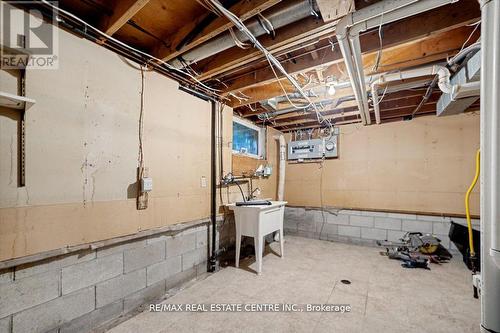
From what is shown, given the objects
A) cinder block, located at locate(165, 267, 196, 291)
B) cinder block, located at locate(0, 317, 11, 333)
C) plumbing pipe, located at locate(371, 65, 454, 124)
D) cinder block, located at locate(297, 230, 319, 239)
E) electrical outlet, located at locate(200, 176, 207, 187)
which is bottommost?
cinder block, located at locate(297, 230, 319, 239)

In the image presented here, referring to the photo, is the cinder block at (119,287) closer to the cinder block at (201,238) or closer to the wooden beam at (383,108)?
the cinder block at (201,238)

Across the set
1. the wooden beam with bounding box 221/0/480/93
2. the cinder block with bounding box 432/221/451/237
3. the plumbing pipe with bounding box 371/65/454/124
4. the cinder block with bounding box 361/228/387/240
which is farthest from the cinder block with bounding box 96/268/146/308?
the cinder block with bounding box 432/221/451/237

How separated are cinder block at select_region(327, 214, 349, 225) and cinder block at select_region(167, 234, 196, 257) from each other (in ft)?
9.30

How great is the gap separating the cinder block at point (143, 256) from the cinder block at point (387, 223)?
11.7 feet

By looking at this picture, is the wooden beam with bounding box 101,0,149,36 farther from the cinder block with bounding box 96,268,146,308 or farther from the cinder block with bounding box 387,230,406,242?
the cinder block with bounding box 387,230,406,242

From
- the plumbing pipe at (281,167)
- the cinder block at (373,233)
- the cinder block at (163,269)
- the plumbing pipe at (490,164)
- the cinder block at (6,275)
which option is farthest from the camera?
the plumbing pipe at (281,167)

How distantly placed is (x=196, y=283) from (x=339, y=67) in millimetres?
2813

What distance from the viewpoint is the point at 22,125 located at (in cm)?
131

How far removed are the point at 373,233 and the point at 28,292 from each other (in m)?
4.40

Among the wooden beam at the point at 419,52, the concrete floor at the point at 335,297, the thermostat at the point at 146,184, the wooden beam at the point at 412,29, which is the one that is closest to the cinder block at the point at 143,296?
the concrete floor at the point at 335,297

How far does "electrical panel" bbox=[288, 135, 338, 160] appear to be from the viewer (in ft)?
13.9

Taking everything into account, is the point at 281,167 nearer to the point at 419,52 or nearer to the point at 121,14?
the point at 419,52

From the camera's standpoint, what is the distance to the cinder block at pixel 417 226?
11.4 feet

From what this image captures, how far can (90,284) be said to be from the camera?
1.61m
